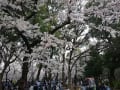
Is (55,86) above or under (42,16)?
under

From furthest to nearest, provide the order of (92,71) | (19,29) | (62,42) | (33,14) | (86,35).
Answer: (92,71) < (86,35) < (33,14) < (62,42) < (19,29)

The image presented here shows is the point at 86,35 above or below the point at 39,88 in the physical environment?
above

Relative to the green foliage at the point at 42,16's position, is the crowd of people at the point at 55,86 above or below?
below

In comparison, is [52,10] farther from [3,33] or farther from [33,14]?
[3,33]

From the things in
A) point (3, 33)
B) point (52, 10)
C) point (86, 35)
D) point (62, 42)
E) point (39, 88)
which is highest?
point (86, 35)

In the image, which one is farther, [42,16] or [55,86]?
[55,86]

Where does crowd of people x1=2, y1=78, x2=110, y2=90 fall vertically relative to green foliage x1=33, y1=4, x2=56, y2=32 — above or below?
below

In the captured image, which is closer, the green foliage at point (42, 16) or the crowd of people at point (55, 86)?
the green foliage at point (42, 16)

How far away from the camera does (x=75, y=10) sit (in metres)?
9.55

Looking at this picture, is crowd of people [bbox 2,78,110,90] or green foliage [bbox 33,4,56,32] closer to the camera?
green foliage [bbox 33,4,56,32]

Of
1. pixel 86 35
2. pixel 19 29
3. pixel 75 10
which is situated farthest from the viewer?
pixel 86 35

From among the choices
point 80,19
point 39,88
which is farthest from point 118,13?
point 39,88

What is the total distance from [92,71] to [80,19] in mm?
32806

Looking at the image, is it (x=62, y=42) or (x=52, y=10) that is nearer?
(x=62, y=42)
